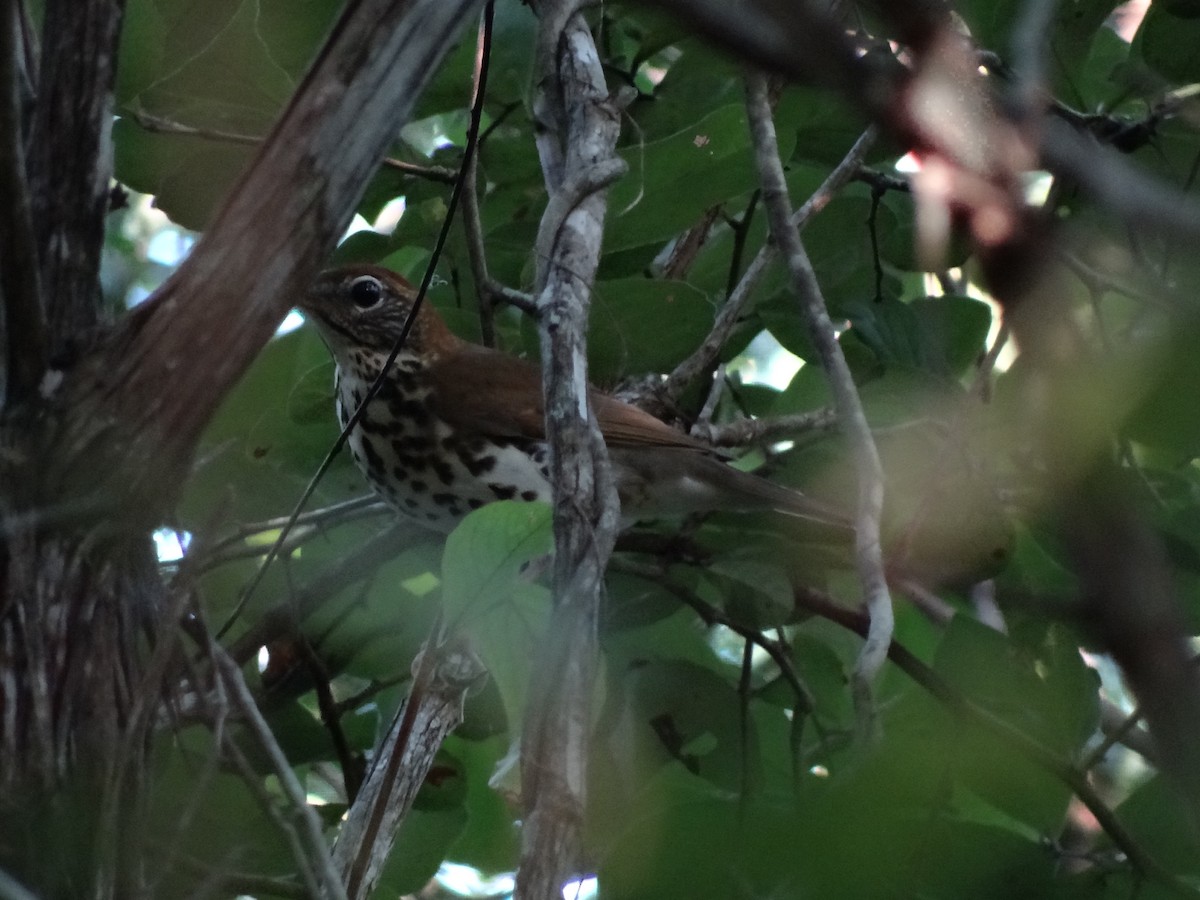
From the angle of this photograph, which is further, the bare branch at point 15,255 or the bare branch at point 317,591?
the bare branch at point 317,591

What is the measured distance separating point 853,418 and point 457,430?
162cm

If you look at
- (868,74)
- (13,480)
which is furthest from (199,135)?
(868,74)

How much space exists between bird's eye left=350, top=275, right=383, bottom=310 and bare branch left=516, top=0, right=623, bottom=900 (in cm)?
102

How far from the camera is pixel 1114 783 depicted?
1.61 meters

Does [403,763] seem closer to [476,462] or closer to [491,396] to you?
[476,462]

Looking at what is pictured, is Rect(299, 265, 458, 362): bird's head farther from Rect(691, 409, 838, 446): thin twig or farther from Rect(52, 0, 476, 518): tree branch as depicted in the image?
Rect(52, 0, 476, 518): tree branch

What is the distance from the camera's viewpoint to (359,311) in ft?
10.2

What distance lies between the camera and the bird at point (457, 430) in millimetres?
2666

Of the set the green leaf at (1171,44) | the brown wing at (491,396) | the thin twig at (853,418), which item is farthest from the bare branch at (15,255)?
the brown wing at (491,396)

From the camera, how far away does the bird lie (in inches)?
105

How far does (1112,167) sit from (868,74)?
3.8 inches

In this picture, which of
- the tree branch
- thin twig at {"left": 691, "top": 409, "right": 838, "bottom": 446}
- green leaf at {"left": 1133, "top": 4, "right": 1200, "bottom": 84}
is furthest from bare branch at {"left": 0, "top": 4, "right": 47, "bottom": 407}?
green leaf at {"left": 1133, "top": 4, "right": 1200, "bottom": 84}

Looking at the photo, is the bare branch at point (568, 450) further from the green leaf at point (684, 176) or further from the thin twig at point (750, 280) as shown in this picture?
the thin twig at point (750, 280)

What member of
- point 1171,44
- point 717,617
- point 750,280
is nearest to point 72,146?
point 750,280
